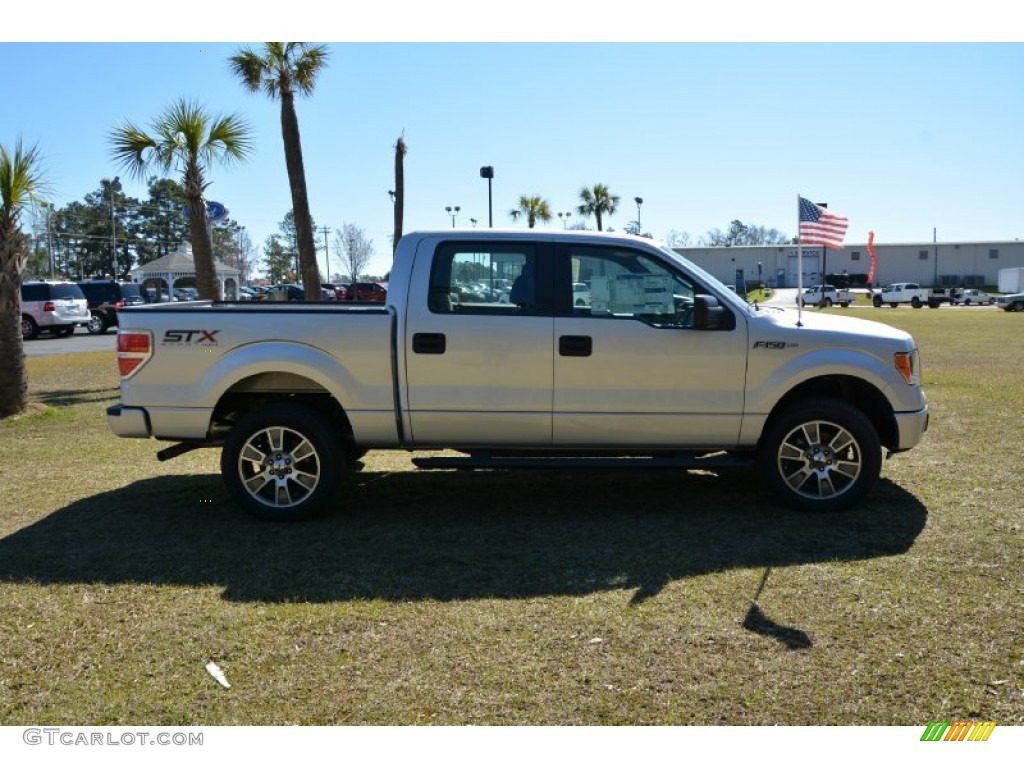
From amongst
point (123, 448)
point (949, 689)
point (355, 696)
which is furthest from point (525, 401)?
point (123, 448)

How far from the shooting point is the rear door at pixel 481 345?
6066 mm

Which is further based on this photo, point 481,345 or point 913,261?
point 913,261

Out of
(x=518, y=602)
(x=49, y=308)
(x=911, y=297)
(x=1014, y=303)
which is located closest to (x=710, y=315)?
(x=518, y=602)

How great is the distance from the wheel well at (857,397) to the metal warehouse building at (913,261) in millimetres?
86128

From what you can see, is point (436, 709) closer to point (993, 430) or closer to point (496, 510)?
point (496, 510)

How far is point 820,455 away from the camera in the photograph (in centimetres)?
625

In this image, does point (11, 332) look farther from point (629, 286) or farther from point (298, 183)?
point (629, 286)

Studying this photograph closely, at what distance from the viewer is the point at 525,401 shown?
6.12 meters

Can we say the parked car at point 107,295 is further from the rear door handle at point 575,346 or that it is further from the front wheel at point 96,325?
the rear door handle at point 575,346

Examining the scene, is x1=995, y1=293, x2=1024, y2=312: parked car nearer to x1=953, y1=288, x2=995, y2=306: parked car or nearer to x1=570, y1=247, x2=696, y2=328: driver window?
x1=953, y1=288, x2=995, y2=306: parked car

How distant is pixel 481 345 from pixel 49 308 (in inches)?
1089

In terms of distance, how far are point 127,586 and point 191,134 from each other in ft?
39.9

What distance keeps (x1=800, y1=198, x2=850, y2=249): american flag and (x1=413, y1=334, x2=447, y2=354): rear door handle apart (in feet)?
11.8

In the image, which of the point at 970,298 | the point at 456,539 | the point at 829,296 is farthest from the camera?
the point at 829,296
